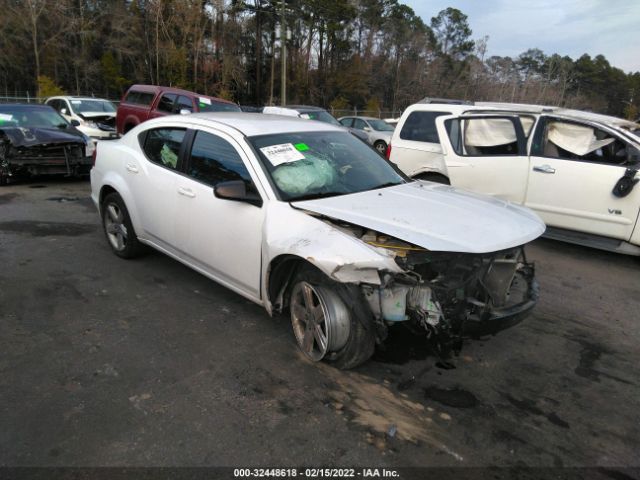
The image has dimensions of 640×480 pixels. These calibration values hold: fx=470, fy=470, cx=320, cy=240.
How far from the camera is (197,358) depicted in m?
3.28

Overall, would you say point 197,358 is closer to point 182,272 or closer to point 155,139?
point 182,272

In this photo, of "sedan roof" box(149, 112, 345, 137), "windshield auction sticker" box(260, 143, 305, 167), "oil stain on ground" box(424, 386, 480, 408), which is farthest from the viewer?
"sedan roof" box(149, 112, 345, 137)

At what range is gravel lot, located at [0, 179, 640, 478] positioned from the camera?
2.47 meters

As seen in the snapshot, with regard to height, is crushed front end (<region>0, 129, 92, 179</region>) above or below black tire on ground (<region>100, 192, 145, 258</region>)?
above

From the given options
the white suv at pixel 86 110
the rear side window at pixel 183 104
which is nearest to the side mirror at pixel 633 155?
the rear side window at pixel 183 104

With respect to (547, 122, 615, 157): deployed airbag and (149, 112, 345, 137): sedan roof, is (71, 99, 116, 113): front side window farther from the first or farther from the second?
(547, 122, 615, 157): deployed airbag

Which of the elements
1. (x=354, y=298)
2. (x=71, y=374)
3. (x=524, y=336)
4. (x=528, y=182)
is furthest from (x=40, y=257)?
(x=528, y=182)

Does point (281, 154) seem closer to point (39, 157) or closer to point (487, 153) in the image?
point (487, 153)

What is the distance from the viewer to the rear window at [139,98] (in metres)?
12.4

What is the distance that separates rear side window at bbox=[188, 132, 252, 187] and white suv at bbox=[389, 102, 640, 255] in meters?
3.85

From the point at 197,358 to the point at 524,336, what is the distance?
2.54m

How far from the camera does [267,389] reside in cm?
296

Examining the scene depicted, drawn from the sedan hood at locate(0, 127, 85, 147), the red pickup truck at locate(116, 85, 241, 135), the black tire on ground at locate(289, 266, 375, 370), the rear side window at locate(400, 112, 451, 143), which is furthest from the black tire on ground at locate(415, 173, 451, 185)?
the sedan hood at locate(0, 127, 85, 147)

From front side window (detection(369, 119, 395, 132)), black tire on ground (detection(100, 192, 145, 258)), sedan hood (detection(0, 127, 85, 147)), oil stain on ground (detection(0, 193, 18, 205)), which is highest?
front side window (detection(369, 119, 395, 132))
